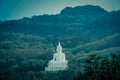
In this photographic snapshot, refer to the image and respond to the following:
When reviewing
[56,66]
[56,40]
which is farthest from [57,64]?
[56,40]

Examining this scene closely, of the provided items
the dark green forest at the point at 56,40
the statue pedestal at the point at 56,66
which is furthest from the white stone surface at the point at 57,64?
the dark green forest at the point at 56,40

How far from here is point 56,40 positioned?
339 ft

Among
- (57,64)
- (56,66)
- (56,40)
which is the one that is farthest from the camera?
(56,40)

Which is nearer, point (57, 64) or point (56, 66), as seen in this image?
point (56, 66)

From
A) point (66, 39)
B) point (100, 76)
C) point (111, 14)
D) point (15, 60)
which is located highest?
point (111, 14)

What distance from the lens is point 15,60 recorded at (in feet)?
240

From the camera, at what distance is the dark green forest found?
61144mm

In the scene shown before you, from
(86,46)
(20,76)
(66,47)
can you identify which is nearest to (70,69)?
(20,76)

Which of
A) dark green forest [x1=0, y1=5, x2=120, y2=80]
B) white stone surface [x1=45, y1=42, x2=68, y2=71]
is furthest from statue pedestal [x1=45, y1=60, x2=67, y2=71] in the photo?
dark green forest [x1=0, y1=5, x2=120, y2=80]

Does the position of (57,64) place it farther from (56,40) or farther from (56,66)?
(56,40)

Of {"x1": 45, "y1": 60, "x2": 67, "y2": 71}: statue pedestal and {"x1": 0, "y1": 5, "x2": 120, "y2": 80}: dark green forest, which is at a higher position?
{"x1": 0, "y1": 5, "x2": 120, "y2": 80}: dark green forest

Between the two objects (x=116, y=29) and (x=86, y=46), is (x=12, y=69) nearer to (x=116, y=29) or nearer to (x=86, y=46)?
(x=86, y=46)

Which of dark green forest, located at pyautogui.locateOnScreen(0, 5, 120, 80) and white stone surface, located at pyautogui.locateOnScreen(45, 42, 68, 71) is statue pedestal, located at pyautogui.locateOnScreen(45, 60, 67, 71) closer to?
white stone surface, located at pyautogui.locateOnScreen(45, 42, 68, 71)

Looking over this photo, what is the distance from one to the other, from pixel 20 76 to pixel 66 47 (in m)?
41.6
